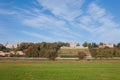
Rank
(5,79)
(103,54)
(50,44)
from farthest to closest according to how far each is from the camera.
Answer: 1. (50,44)
2. (103,54)
3. (5,79)

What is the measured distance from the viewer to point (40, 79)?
25688 mm

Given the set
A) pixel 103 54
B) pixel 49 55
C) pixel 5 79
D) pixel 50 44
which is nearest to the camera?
pixel 5 79

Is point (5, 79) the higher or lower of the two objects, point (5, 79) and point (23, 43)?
the lower

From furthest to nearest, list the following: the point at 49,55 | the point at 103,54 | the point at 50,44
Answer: the point at 50,44
the point at 103,54
the point at 49,55

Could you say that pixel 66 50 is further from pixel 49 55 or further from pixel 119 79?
pixel 119 79

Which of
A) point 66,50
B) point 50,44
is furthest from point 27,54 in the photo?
point 66,50

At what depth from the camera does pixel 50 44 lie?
176 m

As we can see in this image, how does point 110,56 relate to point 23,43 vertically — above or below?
below

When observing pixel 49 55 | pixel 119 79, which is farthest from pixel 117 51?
pixel 119 79

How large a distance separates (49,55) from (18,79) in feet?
312

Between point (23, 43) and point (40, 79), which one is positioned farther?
point (23, 43)

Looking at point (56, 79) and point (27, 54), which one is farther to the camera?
point (27, 54)

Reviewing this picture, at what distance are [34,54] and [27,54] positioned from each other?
13.0 feet

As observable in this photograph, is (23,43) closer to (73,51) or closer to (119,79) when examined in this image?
(73,51)
